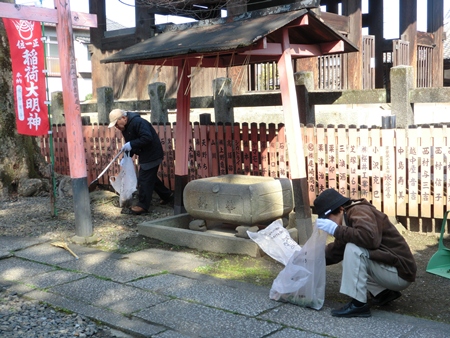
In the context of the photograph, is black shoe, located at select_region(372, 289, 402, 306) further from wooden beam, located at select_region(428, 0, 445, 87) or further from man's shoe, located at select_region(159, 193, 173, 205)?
wooden beam, located at select_region(428, 0, 445, 87)

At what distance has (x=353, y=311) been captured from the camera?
4.42 meters

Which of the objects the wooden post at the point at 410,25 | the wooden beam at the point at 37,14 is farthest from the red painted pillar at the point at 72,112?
the wooden post at the point at 410,25

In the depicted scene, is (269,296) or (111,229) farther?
(111,229)

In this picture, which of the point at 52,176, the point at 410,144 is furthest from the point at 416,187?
the point at 52,176

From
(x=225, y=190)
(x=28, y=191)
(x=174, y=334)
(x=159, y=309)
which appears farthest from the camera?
(x=28, y=191)

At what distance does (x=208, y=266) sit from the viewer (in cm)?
618

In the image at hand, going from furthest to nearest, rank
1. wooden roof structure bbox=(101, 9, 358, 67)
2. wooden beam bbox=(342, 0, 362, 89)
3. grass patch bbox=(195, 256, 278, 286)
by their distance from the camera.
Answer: wooden beam bbox=(342, 0, 362, 89), wooden roof structure bbox=(101, 9, 358, 67), grass patch bbox=(195, 256, 278, 286)

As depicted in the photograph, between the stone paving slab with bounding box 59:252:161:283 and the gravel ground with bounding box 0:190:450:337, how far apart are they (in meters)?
0.56

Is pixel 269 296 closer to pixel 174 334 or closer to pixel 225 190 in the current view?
pixel 174 334

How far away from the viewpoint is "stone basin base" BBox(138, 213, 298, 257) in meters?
6.59

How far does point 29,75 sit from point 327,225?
6.01 m

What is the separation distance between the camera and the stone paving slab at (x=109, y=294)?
4922 millimetres

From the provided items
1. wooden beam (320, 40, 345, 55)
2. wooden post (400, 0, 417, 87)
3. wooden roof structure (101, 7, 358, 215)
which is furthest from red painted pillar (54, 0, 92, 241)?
wooden post (400, 0, 417, 87)

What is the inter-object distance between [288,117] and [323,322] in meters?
3.18
